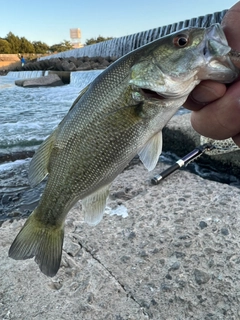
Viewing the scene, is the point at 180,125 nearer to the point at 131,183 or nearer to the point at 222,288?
the point at 131,183

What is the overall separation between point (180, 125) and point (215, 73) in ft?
11.7

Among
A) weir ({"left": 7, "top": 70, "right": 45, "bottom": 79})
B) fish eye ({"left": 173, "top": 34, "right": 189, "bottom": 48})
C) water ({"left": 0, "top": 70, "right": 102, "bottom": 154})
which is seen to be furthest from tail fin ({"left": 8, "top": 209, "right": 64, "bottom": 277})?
weir ({"left": 7, "top": 70, "right": 45, "bottom": 79})

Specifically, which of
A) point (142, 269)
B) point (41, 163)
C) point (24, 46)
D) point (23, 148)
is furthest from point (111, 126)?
point (24, 46)

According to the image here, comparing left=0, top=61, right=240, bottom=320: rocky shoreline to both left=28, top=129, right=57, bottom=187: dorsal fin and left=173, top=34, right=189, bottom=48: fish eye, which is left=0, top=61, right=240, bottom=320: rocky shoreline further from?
left=173, top=34, right=189, bottom=48: fish eye

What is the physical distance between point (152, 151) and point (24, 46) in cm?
6466

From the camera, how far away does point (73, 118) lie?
1.64 metres

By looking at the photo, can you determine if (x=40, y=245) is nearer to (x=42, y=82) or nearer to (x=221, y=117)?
(x=221, y=117)

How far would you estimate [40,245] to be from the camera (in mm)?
1666

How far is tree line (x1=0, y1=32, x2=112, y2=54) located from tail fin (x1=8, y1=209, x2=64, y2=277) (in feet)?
190

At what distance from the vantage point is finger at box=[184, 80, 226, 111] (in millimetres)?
1453

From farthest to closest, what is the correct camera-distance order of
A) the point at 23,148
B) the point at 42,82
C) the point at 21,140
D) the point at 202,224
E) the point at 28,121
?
the point at 42,82 → the point at 28,121 → the point at 21,140 → the point at 23,148 → the point at 202,224

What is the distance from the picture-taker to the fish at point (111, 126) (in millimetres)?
1485

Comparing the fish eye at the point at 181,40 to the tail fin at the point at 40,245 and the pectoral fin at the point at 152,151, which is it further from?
the tail fin at the point at 40,245

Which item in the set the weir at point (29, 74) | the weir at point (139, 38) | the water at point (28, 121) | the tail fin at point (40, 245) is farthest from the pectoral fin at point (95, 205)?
the weir at point (29, 74)
